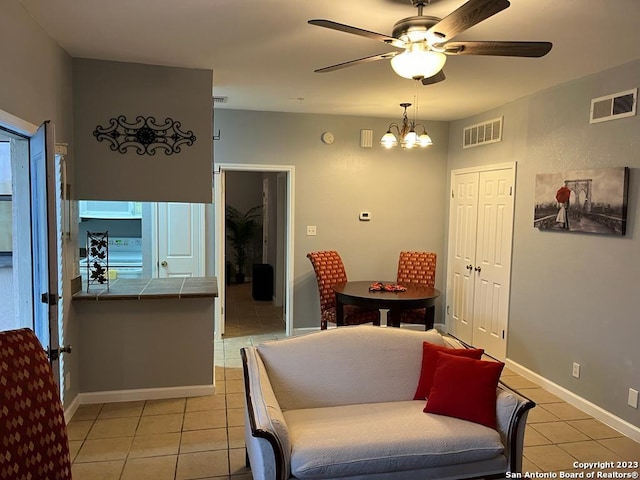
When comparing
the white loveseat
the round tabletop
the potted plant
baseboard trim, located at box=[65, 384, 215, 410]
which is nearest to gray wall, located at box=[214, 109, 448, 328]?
the round tabletop

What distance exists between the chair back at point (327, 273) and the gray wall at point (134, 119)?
5.30 ft

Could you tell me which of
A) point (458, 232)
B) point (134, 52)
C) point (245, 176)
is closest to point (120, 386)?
point (134, 52)

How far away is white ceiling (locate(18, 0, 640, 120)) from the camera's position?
2387 mm

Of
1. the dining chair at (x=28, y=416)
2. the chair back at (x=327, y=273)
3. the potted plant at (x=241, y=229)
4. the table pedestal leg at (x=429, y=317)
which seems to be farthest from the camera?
the potted plant at (x=241, y=229)

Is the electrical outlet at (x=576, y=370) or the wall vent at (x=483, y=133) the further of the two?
the wall vent at (x=483, y=133)

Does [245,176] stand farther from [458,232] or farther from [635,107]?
[635,107]

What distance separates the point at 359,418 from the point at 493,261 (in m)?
2.84

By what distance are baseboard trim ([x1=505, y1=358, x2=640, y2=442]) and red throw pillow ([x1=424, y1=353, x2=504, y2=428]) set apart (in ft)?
4.81

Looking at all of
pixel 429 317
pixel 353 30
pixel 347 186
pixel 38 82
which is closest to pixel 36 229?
pixel 38 82

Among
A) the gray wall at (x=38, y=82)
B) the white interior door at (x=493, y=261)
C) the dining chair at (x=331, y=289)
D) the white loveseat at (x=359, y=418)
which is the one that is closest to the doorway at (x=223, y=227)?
the dining chair at (x=331, y=289)

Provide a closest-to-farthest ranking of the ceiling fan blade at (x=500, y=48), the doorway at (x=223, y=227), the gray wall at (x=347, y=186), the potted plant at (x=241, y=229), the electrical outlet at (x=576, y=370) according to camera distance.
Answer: the ceiling fan blade at (x=500, y=48) → the electrical outlet at (x=576, y=370) → the doorway at (x=223, y=227) → the gray wall at (x=347, y=186) → the potted plant at (x=241, y=229)

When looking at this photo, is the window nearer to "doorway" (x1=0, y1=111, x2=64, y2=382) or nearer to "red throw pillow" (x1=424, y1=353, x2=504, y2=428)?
"doorway" (x1=0, y1=111, x2=64, y2=382)

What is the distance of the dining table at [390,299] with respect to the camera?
13.5 ft

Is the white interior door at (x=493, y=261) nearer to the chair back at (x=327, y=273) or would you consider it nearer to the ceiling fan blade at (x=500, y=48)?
the chair back at (x=327, y=273)
